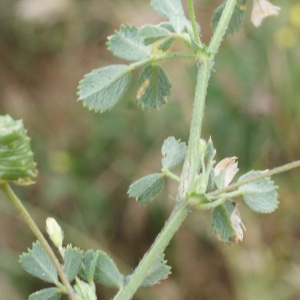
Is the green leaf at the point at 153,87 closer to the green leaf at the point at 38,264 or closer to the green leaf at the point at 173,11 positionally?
the green leaf at the point at 173,11

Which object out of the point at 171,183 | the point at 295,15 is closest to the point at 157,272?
the point at 171,183

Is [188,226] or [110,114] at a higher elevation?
[110,114]

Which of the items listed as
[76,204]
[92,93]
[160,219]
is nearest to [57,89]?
[76,204]

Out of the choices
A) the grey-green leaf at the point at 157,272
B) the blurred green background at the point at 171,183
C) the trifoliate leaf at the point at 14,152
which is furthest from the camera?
the blurred green background at the point at 171,183

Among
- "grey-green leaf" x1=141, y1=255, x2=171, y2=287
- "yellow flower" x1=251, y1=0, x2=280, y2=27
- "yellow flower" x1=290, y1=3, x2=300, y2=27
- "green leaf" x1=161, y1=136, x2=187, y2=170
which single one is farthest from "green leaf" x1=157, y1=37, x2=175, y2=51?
"yellow flower" x1=290, y1=3, x2=300, y2=27

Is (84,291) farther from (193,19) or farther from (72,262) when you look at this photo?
(193,19)

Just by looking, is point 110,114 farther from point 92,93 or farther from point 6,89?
point 92,93

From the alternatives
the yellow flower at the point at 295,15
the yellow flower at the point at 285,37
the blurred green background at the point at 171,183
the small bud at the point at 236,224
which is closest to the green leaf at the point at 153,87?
the small bud at the point at 236,224
